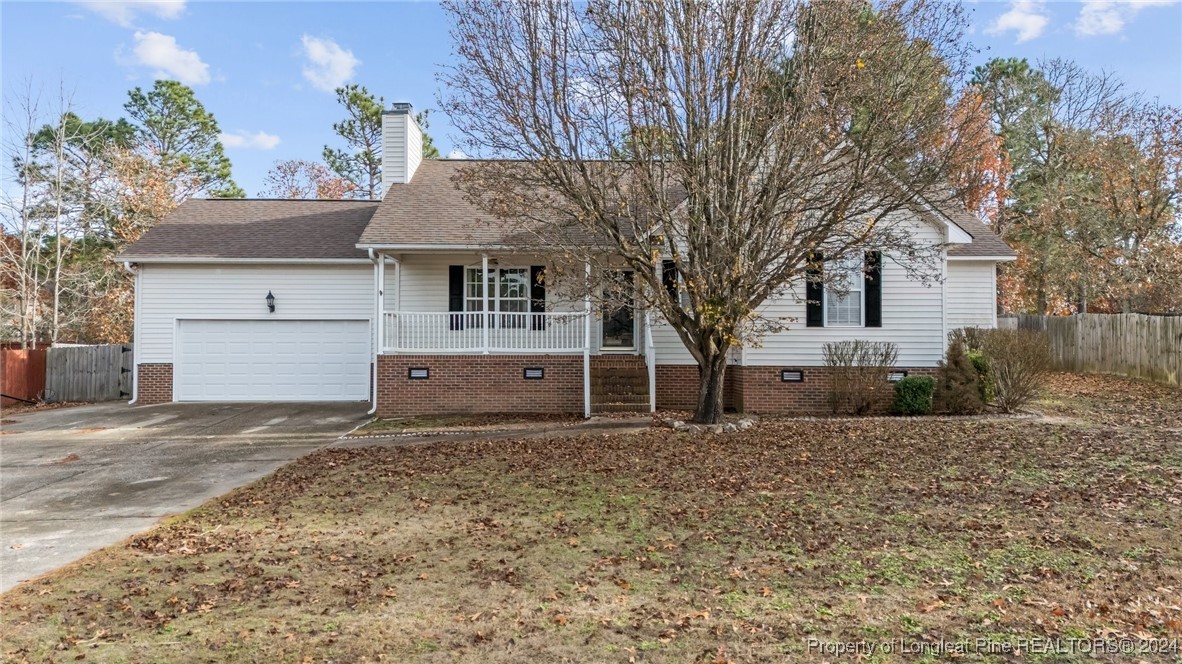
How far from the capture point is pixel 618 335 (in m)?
14.9

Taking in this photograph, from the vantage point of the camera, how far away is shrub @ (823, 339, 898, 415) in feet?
40.3

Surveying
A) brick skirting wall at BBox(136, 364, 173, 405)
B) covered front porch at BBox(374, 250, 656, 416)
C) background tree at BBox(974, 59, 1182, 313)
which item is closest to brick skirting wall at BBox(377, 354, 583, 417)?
covered front porch at BBox(374, 250, 656, 416)

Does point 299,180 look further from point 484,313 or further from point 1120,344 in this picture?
point 1120,344

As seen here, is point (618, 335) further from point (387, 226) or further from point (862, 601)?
point (862, 601)

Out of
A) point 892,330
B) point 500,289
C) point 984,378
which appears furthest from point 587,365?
point 984,378

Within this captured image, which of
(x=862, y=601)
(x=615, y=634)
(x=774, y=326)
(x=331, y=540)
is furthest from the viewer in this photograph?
(x=774, y=326)

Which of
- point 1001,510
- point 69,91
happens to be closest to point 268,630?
point 1001,510

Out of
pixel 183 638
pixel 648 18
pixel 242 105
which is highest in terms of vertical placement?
pixel 242 105

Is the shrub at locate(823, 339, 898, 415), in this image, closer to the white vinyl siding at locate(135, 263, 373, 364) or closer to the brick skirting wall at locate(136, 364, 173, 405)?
the white vinyl siding at locate(135, 263, 373, 364)

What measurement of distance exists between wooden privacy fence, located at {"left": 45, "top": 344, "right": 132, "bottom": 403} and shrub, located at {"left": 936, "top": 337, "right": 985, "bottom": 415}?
18.5m

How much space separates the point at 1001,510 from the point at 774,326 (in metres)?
4.55

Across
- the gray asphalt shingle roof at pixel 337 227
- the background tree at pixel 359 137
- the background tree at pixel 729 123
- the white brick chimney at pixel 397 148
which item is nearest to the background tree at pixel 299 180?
the background tree at pixel 359 137

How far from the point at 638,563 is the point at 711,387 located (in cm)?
611

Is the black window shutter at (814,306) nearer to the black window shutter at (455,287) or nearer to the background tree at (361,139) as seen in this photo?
the black window shutter at (455,287)
